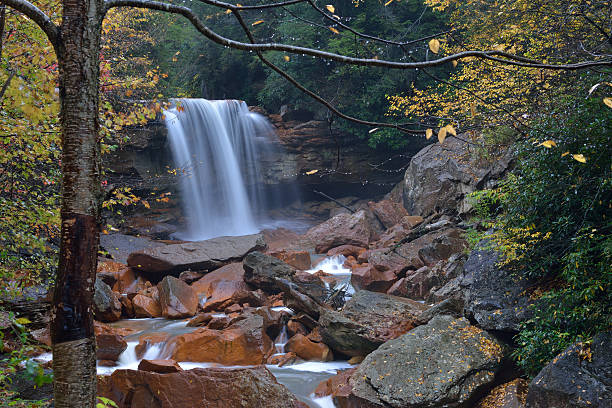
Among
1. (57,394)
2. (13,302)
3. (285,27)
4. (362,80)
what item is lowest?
(13,302)

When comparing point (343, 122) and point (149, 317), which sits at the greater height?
point (343, 122)

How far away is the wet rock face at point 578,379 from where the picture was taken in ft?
13.4

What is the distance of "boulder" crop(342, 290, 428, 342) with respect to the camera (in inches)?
279

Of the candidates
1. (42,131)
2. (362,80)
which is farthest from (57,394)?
(362,80)

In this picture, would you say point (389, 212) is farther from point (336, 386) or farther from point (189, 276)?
point (336, 386)

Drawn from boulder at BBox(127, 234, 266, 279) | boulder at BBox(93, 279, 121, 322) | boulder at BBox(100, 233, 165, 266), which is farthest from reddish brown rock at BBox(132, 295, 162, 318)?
boulder at BBox(100, 233, 165, 266)

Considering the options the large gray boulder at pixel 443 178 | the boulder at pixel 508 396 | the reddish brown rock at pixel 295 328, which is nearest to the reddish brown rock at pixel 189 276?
the reddish brown rock at pixel 295 328

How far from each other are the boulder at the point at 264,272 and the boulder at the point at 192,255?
5.77ft

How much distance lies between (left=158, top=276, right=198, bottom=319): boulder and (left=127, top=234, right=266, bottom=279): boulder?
99 centimetres

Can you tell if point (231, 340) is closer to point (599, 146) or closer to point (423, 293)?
point (423, 293)

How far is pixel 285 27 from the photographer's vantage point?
20.8 metres

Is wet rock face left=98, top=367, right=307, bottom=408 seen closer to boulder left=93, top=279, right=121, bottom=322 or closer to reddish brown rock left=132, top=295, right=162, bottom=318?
boulder left=93, top=279, right=121, bottom=322

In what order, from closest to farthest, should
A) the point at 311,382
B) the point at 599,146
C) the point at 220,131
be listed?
the point at 599,146
the point at 311,382
the point at 220,131

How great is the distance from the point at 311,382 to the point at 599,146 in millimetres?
4995
